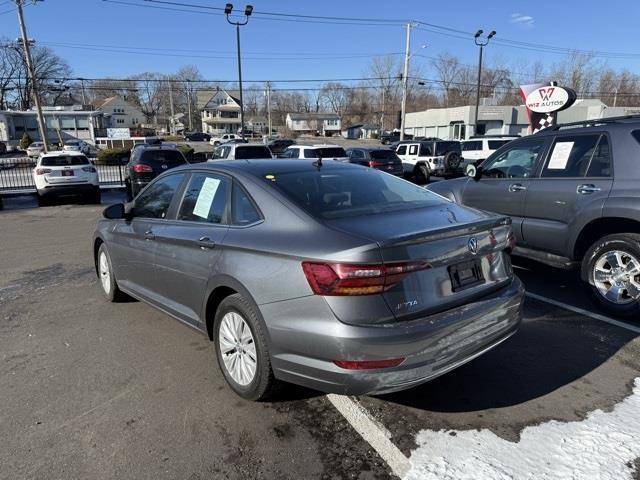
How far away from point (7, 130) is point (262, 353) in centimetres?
7462

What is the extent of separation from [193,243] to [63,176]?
506 inches

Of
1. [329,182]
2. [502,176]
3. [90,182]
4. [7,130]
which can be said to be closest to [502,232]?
[329,182]

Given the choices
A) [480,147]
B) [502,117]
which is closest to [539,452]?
[480,147]

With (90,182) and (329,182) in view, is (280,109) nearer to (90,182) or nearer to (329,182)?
(90,182)

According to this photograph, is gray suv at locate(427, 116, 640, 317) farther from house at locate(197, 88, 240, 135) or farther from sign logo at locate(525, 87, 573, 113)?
house at locate(197, 88, 240, 135)

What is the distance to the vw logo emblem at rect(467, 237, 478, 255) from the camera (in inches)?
115

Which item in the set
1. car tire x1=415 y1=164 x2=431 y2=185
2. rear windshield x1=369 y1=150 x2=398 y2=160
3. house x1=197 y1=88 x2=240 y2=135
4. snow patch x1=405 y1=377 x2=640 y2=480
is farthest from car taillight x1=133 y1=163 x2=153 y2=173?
house x1=197 y1=88 x2=240 y2=135

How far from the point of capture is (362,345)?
8.11ft

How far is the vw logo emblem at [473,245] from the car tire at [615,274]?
92.7 inches

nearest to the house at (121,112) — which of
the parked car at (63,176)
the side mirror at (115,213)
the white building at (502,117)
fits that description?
the white building at (502,117)

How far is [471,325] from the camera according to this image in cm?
281

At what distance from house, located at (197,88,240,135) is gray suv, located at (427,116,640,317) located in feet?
335

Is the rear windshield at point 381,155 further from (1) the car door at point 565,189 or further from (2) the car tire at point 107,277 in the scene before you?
(2) the car tire at point 107,277

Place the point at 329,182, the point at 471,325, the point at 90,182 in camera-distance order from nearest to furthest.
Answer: the point at 471,325, the point at 329,182, the point at 90,182
